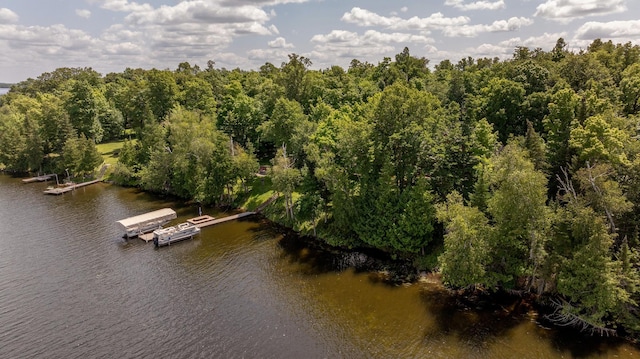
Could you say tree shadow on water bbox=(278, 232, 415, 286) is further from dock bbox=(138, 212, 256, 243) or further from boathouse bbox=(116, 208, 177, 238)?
boathouse bbox=(116, 208, 177, 238)

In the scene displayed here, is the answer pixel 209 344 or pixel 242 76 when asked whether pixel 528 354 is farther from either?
pixel 242 76

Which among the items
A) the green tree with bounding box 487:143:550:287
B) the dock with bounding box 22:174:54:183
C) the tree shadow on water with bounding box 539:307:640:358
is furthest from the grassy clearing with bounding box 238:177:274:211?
the dock with bounding box 22:174:54:183

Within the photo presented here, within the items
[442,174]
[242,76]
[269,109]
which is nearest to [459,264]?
[442,174]

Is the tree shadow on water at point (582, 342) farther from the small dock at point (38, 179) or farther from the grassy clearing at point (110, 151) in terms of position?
the small dock at point (38, 179)

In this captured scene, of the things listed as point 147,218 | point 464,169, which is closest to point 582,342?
point 464,169

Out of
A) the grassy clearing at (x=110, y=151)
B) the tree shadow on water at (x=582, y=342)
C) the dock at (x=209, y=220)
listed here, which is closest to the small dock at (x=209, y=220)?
the dock at (x=209, y=220)
